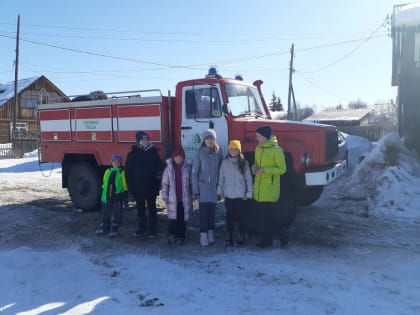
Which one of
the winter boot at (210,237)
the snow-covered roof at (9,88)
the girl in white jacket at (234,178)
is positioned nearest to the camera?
the girl in white jacket at (234,178)

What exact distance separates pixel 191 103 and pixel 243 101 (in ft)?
3.50

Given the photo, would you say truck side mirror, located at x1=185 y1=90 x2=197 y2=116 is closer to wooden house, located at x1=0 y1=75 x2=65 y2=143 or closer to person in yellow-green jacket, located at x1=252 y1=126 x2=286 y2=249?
person in yellow-green jacket, located at x1=252 y1=126 x2=286 y2=249

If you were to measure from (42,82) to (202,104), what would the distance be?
4083 cm

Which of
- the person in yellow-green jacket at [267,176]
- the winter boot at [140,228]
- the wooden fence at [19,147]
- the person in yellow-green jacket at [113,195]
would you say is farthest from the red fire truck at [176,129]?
the wooden fence at [19,147]

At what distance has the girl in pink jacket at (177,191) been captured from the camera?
6199 mm

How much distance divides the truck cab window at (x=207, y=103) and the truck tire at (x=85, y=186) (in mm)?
2739

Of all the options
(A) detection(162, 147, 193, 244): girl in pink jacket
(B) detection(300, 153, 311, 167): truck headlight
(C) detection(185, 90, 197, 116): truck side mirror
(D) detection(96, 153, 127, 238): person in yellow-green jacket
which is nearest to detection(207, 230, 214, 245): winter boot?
(A) detection(162, 147, 193, 244): girl in pink jacket

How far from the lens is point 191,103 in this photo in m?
7.03

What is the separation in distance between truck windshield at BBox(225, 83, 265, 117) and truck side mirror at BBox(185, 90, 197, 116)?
60cm

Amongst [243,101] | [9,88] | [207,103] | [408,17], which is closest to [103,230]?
[207,103]

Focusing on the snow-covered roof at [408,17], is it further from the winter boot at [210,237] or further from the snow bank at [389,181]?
the winter boot at [210,237]

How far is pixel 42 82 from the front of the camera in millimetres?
43250

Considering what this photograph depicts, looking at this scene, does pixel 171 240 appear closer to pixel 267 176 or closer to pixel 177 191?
pixel 177 191

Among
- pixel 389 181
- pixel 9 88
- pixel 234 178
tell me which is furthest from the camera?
pixel 9 88
